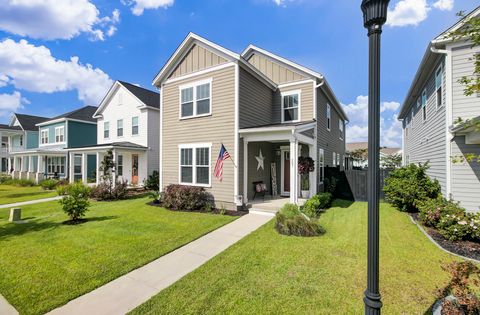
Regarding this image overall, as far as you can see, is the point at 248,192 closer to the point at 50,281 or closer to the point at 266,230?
the point at 266,230

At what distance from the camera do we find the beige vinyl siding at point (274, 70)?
41.0 feet

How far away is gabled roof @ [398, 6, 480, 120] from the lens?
7.39m

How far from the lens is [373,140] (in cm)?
227

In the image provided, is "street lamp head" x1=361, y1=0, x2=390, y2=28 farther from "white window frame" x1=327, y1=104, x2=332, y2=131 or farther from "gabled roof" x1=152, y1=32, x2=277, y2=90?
"white window frame" x1=327, y1=104, x2=332, y2=131

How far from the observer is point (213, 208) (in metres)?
10.3

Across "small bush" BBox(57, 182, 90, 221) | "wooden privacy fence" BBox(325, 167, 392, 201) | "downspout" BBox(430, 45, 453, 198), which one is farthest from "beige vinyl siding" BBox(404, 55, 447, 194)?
"small bush" BBox(57, 182, 90, 221)

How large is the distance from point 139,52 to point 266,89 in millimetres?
10937

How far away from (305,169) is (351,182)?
15.8 feet

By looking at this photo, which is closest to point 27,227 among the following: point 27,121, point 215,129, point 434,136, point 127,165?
point 215,129

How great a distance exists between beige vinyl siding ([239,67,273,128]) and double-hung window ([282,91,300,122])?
0.78m

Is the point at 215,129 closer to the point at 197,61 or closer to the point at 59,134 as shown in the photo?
the point at 197,61

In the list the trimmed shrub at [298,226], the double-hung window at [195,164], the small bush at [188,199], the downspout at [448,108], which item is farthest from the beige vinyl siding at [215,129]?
the downspout at [448,108]

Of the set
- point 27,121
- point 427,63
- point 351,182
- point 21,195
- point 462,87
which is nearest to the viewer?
point 462,87

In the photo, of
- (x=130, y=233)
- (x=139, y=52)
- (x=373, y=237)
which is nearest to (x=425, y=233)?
(x=373, y=237)
